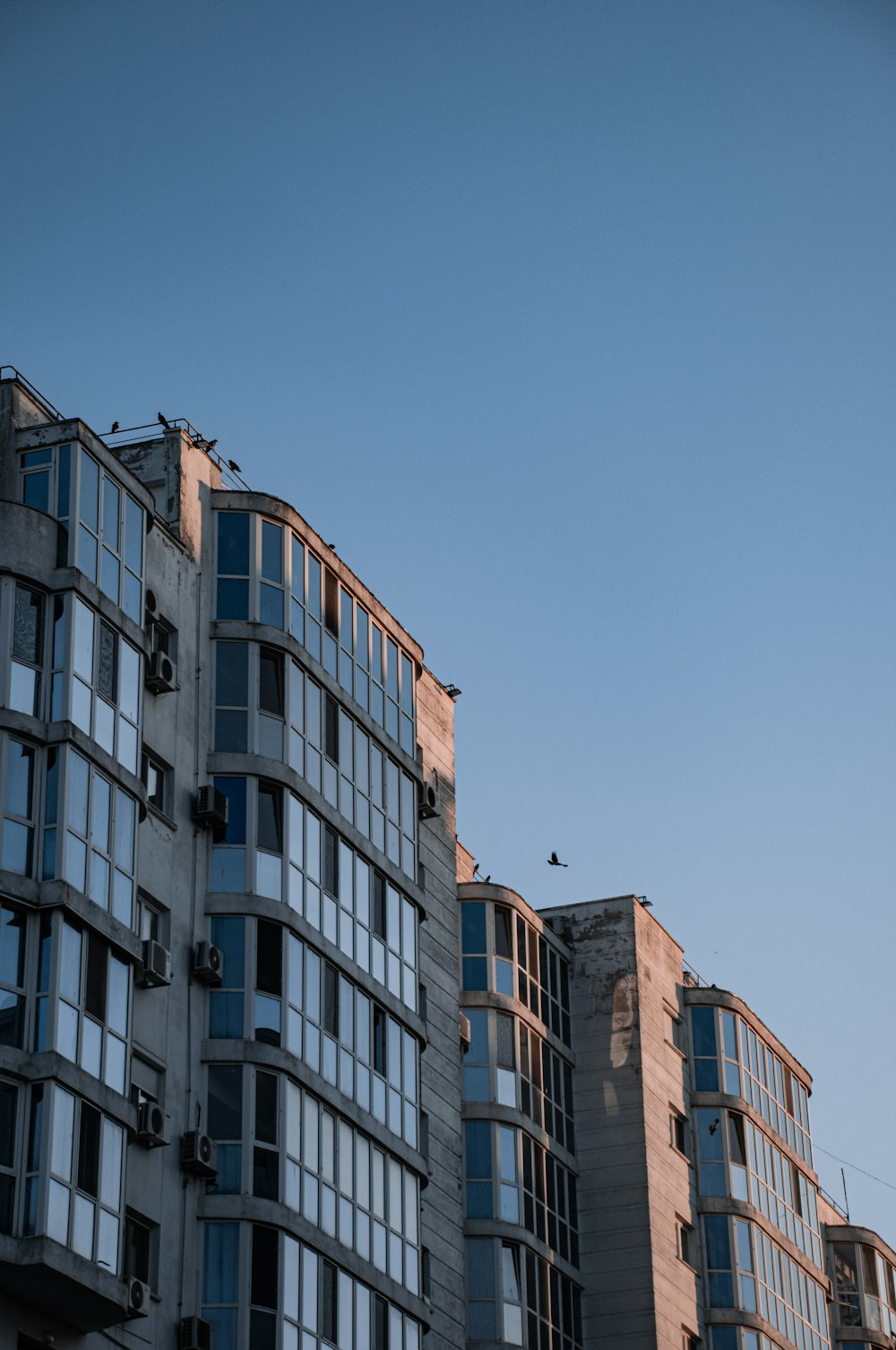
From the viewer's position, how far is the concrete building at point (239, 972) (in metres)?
35.4

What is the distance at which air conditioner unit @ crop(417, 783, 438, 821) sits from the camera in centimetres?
4959

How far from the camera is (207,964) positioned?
1588 inches

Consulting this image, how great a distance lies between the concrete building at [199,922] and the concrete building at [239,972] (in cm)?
6

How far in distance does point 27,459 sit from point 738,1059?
34.0 meters

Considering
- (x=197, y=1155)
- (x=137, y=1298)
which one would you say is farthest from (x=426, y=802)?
(x=137, y=1298)

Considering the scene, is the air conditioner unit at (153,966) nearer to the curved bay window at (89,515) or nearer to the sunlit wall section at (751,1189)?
the curved bay window at (89,515)

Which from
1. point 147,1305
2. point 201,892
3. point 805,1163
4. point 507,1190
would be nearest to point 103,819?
point 201,892

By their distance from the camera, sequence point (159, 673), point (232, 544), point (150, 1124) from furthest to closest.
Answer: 1. point (232, 544)
2. point (159, 673)
3. point (150, 1124)

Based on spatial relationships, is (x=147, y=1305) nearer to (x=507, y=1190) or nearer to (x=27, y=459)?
(x=27, y=459)

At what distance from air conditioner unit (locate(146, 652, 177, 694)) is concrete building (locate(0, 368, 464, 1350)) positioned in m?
0.06

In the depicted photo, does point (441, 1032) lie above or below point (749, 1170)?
below

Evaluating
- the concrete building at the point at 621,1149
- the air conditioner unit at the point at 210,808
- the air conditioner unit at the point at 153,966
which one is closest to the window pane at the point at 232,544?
the air conditioner unit at the point at 210,808

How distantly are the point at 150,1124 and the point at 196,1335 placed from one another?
3.34m

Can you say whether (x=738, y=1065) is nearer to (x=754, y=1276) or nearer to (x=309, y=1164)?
(x=754, y=1276)
